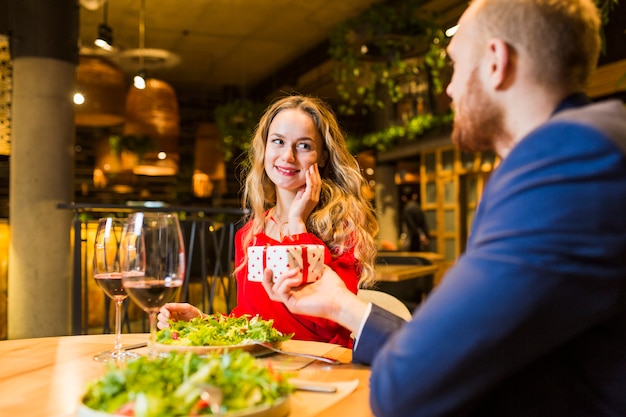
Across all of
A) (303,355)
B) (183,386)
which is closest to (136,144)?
(303,355)

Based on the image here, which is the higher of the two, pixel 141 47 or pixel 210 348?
pixel 141 47

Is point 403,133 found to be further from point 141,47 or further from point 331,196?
point 331,196

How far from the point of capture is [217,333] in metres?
1.37

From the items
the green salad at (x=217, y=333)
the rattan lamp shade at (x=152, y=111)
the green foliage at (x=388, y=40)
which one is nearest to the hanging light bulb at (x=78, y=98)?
the rattan lamp shade at (x=152, y=111)

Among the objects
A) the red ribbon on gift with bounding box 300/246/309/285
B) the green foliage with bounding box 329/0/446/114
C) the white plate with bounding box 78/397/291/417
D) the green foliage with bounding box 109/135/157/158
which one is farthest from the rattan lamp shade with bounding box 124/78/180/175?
the white plate with bounding box 78/397/291/417

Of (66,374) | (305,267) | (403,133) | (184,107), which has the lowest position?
(66,374)

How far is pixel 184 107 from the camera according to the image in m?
12.6

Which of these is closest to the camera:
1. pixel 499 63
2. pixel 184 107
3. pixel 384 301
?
pixel 499 63

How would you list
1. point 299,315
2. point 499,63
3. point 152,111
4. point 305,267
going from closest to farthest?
point 499,63 → point 305,267 → point 299,315 → point 152,111

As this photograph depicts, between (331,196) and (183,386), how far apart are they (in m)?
1.49

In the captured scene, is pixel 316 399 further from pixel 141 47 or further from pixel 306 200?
pixel 141 47

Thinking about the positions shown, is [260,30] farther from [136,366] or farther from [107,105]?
[136,366]

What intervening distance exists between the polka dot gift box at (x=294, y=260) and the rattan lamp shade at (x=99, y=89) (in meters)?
4.09

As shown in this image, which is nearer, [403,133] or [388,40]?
[388,40]
